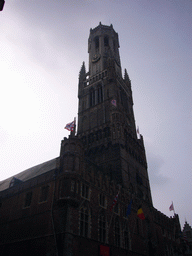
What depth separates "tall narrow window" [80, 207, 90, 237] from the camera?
101ft

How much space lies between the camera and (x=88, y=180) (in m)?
36.0

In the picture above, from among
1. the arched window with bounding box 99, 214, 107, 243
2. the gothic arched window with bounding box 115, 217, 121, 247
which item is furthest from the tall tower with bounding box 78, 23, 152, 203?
the arched window with bounding box 99, 214, 107, 243

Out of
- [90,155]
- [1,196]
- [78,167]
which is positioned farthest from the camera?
[90,155]

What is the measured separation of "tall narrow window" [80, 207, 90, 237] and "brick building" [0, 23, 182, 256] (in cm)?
10

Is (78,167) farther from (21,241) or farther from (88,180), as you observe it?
(21,241)

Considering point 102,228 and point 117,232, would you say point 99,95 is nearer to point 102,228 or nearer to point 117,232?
point 117,232

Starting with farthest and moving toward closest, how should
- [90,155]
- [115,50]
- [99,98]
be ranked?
1. [115,50]
2. [99,98]
3. [90,155]

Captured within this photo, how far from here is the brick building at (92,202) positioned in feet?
98.9

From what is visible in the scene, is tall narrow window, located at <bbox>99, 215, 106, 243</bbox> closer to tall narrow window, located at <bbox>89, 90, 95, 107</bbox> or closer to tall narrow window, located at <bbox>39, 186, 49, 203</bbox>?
tall narrow window, located at <bbox>39, 186, 49, 203</bbox>

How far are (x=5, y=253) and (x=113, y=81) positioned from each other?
162ft

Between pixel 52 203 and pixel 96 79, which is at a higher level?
pixel 96 79

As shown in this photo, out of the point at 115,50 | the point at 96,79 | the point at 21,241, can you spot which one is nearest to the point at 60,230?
the point at 21,241

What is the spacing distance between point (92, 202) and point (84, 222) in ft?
12.2

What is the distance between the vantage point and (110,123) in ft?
183
